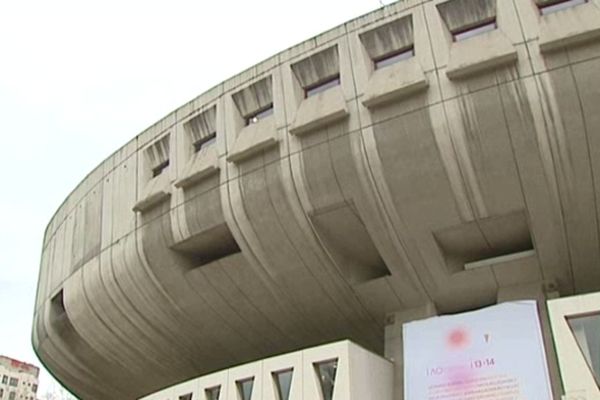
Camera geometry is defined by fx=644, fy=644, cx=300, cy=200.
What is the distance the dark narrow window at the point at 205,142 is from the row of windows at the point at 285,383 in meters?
6.10

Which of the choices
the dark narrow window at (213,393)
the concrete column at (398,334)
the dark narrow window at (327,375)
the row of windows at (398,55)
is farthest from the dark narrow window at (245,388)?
the row of windows at (398,55)

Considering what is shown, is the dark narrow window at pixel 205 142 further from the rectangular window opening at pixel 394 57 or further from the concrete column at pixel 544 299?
the concrete column at pixel 544 299

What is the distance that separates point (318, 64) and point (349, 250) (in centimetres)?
449

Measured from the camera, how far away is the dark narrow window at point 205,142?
16.8 metres

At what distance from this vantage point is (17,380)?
69688mm

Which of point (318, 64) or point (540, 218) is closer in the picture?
point (540, 218)

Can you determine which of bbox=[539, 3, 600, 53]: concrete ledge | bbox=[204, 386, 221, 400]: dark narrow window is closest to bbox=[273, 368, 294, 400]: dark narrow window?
bbox=[204, 386, 221, 400]: dark narrow window

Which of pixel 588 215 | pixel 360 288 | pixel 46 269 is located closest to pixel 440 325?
pixel 360 288

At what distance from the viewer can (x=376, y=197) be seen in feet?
45.9

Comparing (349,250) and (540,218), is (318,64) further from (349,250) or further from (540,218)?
(540,218)

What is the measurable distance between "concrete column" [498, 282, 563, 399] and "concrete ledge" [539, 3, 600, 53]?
5.48m

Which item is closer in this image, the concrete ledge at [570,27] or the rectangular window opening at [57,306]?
the concrete ledge at [570,27]

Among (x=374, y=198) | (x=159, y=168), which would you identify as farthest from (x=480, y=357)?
(x=159, y=168)

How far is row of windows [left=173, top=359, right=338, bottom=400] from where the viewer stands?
1335 centimetres
